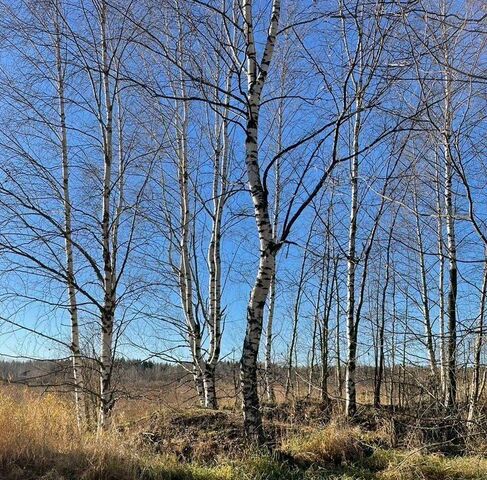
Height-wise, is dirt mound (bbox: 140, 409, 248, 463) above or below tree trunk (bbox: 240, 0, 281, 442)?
below

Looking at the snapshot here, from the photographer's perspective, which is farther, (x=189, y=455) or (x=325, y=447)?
(x=189, y=455)

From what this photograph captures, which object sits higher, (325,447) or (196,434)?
(325,447)

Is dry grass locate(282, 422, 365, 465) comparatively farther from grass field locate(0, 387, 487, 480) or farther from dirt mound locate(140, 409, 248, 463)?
dirt mound locate(140, 409, 248, 463)

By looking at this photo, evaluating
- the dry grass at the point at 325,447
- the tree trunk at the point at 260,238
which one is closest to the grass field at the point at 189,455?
the dry grass at the point at 325,447

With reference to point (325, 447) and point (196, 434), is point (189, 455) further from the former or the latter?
point (325, 447)

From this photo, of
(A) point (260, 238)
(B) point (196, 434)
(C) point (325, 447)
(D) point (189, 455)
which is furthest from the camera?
(B) point (196, 434)

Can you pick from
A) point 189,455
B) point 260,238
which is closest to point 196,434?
point 189,455

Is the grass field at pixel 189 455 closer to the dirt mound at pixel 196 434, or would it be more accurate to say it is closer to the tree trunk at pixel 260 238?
the dirt mound at pixel 196 434

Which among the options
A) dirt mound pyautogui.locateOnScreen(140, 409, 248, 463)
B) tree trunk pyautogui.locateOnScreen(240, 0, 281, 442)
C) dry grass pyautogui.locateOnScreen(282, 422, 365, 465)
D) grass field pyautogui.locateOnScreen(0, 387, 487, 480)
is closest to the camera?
grass field pyautogui.locateOnScreen(0, 387, 487, 480)

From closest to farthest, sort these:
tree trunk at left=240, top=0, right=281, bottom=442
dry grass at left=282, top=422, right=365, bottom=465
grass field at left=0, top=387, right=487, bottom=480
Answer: grass field at left=0, top=387, right=487, bottom=480, tree trunk at left=240, top=0, right=281, bottom=442, dry grass at left=282, top=422, right=365, bottom=465

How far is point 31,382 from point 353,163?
770cm

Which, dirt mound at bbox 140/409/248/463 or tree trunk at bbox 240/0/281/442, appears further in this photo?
dirt mound at bbox 140/409/248/463

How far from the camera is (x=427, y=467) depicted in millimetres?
6207

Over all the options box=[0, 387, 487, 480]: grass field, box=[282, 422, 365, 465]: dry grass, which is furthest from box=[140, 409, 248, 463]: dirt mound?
box=[282, 422, 365, 465]: dry grass
